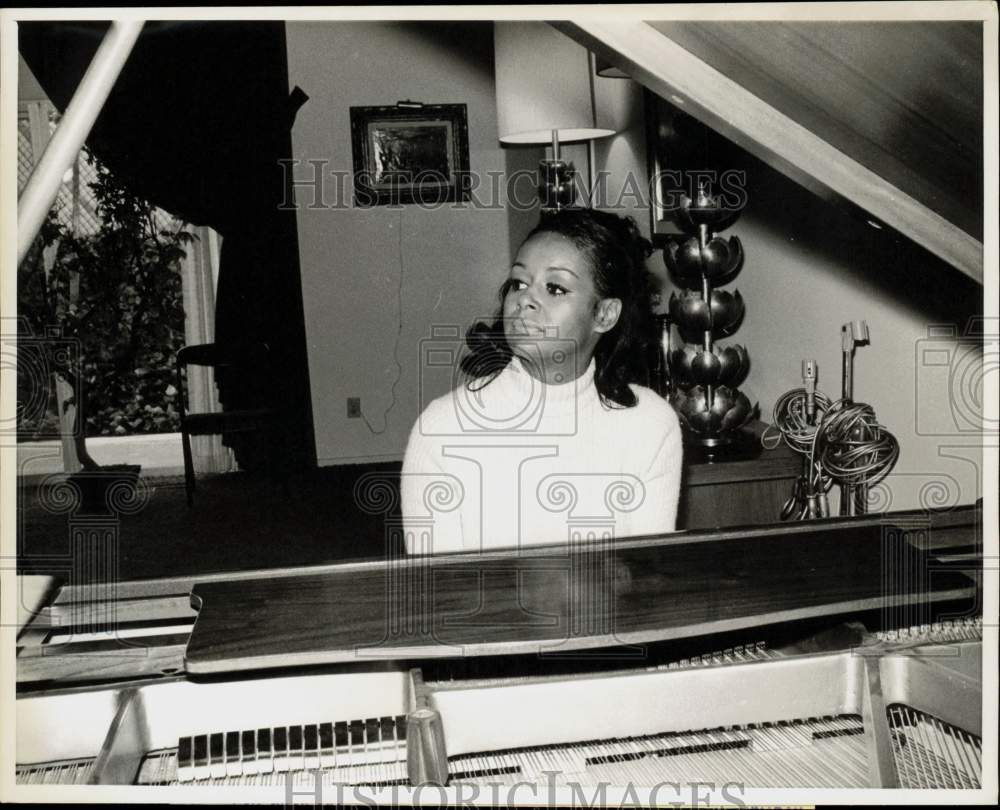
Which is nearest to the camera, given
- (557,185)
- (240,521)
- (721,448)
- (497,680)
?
(497,680)

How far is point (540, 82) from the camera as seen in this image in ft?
7.90

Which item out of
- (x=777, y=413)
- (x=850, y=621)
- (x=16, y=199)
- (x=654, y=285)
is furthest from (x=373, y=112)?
(x=850, y=621)

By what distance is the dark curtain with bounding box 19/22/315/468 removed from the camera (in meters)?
3.95

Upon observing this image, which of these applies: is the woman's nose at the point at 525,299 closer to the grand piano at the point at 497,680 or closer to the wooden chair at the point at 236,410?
the grand piano at the point at 497,680

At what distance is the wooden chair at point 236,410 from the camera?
13.6 feet

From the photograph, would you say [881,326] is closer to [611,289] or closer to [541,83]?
[611,289]

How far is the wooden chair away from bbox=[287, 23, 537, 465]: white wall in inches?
10.3

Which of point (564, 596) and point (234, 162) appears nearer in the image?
point (564, 596)

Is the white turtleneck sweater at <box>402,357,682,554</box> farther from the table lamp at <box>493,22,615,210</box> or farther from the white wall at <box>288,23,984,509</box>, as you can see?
the white wall at <box>288,23,984,509</box>

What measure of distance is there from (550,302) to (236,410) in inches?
119

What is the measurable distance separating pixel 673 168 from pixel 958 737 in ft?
6.71

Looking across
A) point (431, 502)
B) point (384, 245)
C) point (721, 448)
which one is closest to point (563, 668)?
point (431, 502)

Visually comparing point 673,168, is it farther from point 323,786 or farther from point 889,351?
point 323,786

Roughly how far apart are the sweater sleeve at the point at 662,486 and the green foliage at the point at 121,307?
10.8 ft
